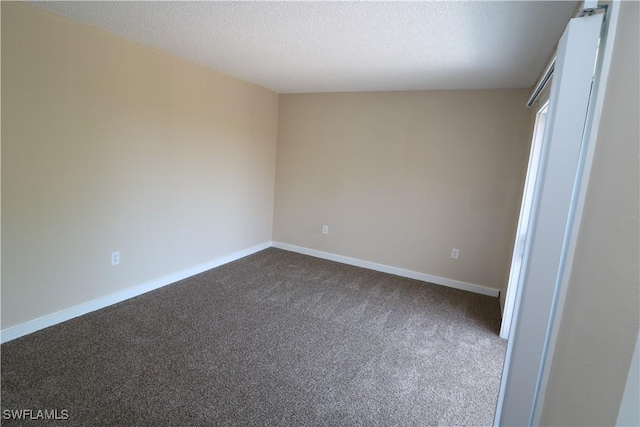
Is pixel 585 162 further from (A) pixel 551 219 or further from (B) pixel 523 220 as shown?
(B) pixel 523 220

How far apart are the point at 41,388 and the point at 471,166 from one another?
4105mm

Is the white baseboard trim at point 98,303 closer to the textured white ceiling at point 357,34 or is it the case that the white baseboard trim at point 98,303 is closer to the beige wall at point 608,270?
the textured white ceiling at point 357,34

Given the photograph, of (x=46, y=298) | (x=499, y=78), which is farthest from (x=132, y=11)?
(x=499, y=78)

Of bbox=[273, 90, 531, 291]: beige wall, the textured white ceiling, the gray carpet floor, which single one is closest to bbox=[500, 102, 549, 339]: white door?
the gray carpet floor

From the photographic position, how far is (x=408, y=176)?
4.05m

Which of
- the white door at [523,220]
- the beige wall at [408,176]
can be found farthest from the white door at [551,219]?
the beige wall at [408,176]

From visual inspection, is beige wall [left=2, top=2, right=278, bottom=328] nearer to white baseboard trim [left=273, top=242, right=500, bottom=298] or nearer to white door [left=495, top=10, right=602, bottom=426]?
white baseboard trim [left=273, top=242, right=500, bottom=298]

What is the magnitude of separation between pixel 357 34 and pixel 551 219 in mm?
1959

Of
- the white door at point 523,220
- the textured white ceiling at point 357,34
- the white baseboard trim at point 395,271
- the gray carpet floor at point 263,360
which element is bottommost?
the gray carpet floor at point 263,360

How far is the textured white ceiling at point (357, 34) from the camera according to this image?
1913mm

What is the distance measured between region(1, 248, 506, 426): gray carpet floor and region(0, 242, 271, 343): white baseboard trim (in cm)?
8

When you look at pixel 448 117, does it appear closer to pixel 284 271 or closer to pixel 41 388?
pixel 284 271

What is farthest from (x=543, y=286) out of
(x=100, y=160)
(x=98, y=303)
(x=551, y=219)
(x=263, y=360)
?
(x=98, y=303)

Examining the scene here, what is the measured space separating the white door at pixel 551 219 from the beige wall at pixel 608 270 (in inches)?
2.4
